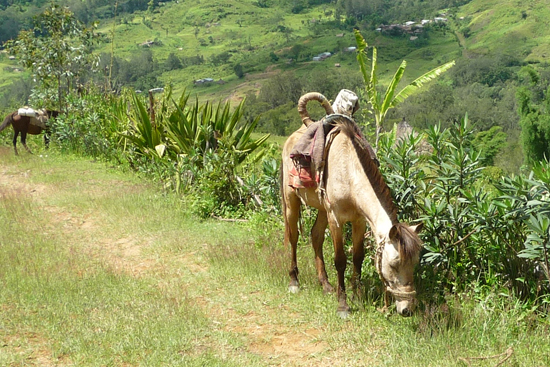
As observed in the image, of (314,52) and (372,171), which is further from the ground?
(372,171)

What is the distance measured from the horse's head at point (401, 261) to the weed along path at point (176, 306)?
1.47 feet

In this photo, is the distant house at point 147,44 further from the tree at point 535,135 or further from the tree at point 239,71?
the tree at point 535,135

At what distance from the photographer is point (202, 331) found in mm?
4672

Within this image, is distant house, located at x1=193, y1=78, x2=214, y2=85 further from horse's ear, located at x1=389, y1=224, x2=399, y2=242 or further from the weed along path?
horse's ear, located at x1=389, y1=224, x2=399, y2=242

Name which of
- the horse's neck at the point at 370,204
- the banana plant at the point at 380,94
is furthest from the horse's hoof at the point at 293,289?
the banana plant at the point at 380,94

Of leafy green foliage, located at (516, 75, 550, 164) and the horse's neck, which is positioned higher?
the horse's neck

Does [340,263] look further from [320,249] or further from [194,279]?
[194,279]

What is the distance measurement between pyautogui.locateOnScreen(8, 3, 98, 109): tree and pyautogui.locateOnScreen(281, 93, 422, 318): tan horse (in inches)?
471

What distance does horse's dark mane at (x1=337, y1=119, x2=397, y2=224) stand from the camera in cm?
425

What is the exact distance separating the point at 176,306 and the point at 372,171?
2.21m

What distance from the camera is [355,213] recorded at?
4.70 meters

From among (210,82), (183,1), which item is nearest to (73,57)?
(210,82)

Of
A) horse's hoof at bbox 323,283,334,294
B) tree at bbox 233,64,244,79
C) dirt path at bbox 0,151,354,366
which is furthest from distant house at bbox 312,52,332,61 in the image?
horse's hoof at bbox 323,283,334,294

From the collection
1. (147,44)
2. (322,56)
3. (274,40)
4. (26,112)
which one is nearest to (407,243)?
(26,112)
